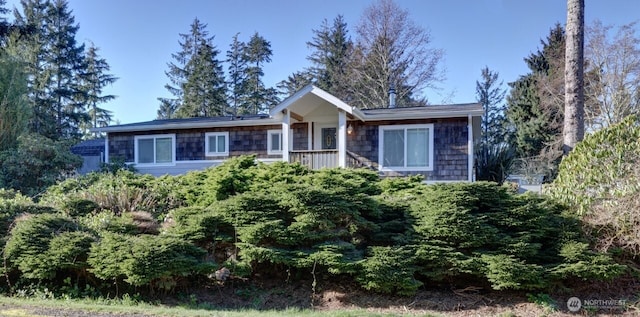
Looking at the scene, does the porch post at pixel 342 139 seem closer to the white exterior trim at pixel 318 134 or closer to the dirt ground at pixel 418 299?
the white exterior trim at pixel 318 134

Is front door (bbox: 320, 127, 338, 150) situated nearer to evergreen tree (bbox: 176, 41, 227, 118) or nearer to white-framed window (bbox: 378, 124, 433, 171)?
white-framed window (bbox: 378, 124, 433, 171)

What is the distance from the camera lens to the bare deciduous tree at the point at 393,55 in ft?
74.9

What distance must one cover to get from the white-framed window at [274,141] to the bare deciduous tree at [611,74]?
1399 centimetres

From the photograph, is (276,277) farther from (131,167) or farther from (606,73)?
(606,73)

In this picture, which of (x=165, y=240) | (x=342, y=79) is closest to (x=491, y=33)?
(x=342, y=79)

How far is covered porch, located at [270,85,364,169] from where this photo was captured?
37.6 feet

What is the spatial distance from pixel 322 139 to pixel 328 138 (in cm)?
21

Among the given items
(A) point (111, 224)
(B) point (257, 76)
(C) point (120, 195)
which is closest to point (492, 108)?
(B) point (257, 76)

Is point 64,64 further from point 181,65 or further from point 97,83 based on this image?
point 181,65

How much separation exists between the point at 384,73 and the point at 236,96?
14234 mm

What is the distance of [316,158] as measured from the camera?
38.9ft

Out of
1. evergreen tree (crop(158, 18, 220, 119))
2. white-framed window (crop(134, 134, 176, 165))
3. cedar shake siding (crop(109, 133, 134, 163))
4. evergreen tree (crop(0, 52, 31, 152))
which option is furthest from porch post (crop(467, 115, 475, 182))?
evergreen tree (crop(158, 18, 220, 119))

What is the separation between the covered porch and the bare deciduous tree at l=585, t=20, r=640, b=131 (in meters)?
12.3

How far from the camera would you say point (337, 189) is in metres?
6.31
